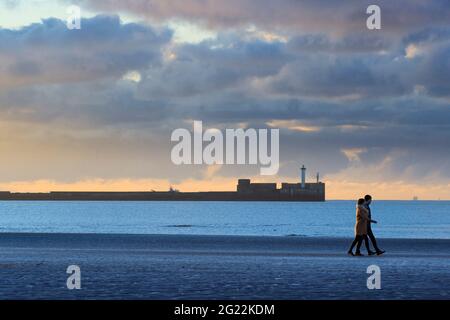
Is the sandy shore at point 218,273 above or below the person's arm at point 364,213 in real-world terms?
below

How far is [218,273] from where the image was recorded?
24500 mm

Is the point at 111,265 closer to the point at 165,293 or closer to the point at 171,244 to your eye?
the point at 165,293

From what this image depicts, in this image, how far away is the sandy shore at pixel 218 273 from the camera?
63.7 ft

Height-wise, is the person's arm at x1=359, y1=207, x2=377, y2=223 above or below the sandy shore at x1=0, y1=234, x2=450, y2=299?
above

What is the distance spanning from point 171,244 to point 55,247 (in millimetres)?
6007

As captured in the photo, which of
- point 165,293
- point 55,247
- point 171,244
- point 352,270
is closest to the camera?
point 165,293

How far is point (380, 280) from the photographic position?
72.7 ft

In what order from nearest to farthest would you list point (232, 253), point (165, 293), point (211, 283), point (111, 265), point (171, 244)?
1. point (165, 293)
2. point (211, 283)
3. point (111, 265)
4. point (232, 253)
5. point (171, 244)

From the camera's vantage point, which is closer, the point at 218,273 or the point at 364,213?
the point at 218,273

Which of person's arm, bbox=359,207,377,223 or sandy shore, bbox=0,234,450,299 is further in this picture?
person's arm, bbox=359,207,377,223

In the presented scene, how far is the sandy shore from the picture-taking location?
19.4 m

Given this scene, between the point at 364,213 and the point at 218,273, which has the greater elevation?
A: the point at 364,213

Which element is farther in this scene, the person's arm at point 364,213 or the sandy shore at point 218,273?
the person's arm at point 364,213
